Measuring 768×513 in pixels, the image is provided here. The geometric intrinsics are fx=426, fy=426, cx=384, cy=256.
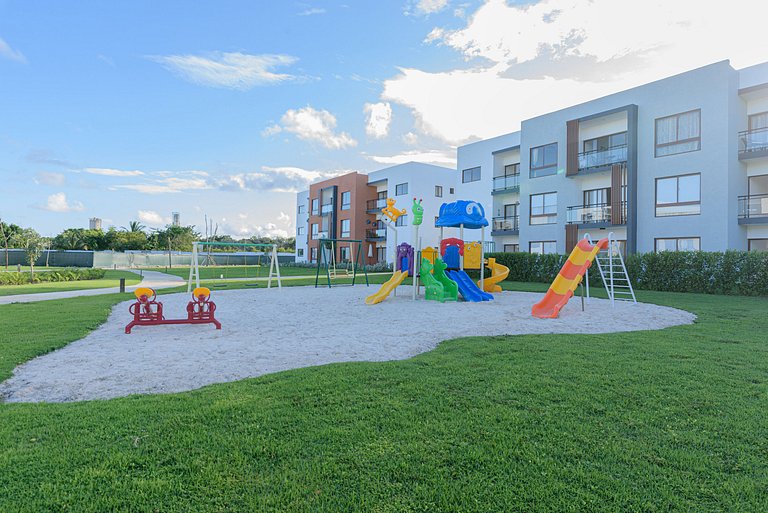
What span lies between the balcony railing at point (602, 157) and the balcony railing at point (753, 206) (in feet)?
19.2

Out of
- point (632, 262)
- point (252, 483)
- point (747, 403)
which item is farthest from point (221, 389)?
point (632, 262)

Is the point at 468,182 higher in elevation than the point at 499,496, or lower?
higher

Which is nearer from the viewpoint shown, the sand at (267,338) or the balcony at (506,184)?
the sand at (267,338)

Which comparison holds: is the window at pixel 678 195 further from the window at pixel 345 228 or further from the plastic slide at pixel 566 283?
the window at pixel 345 228

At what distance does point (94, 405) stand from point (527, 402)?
170 inches

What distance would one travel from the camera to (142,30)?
14.1m

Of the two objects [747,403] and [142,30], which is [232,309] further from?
[747,403]

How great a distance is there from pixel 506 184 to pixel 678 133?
40.4 feet

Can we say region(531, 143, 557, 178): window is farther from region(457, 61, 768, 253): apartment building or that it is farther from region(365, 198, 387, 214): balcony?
region(365, 198, 387, 214): balcony

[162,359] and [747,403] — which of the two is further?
[162,359]

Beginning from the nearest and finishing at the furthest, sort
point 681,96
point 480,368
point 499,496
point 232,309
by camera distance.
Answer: point 499,496, point 480,368, point 232,309, point 681,96

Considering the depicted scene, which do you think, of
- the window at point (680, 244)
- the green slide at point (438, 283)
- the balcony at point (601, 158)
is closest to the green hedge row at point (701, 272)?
the window at point (680, 244)

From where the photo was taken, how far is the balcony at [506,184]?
32.1 meters

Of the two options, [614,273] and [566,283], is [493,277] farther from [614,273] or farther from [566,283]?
[566,283]
